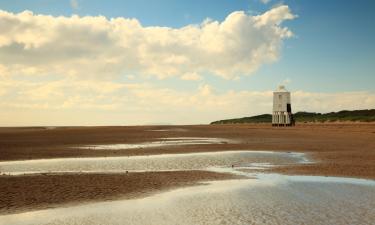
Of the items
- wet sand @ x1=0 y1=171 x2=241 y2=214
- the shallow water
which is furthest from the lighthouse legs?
the shallow water

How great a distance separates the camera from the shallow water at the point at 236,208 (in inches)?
450

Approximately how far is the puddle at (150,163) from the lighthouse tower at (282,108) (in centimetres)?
5418

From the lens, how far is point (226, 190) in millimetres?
15898

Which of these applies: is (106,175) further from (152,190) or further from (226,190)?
(226,190)

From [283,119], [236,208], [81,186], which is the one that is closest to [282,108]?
[283,119]

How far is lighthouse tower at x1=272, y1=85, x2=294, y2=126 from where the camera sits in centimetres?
Result: 8262

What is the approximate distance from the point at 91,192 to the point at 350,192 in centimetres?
889

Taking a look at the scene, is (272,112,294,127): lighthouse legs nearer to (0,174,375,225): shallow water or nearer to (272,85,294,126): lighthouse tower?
(272,85,294,126): lighthouse tower

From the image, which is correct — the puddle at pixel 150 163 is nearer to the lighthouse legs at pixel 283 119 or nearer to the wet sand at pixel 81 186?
the wet sand at pixel 81 186

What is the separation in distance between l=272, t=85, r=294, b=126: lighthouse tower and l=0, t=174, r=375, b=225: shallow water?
6673cm

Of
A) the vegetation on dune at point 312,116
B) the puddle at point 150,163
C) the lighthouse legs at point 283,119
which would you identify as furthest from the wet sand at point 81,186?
the vegetation on dune at point 312,116

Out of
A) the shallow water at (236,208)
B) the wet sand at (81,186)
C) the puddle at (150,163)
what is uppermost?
the puddle at (150,163)

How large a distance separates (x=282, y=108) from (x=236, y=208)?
73.4m

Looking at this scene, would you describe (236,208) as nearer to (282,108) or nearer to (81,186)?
(81,186)
